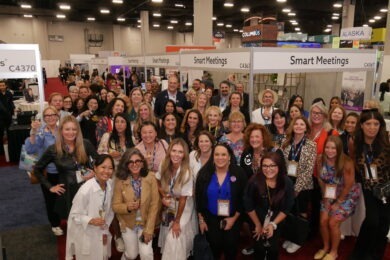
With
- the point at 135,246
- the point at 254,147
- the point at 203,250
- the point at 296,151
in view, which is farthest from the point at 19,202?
the point at 296,151

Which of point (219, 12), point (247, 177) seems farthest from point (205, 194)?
point (219, 12)

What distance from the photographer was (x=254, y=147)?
3172 mm

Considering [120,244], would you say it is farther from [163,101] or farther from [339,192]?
[163,101]

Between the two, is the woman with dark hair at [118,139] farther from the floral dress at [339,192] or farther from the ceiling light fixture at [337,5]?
the ceiling light fixture at [337,5]

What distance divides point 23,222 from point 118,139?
5.58ft

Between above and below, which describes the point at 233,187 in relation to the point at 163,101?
below

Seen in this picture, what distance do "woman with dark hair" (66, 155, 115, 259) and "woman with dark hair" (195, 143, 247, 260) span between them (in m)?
0.82

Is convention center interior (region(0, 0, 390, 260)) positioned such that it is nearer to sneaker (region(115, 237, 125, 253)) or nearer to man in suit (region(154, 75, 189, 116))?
sneaker (region(115, 237, 125, 253))

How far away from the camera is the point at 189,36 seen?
102ft

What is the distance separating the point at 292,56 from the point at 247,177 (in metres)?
1.69

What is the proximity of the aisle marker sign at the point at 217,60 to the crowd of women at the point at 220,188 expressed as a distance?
0.75 meters

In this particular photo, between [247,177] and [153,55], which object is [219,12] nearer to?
[153,55]

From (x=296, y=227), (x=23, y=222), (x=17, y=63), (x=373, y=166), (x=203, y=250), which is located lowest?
(x=23, y=222)

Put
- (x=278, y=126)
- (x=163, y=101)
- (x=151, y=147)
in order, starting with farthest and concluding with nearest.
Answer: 1. (x=163, y=101)
2. (x=278, y=126)
3. (x=151, y=147)
